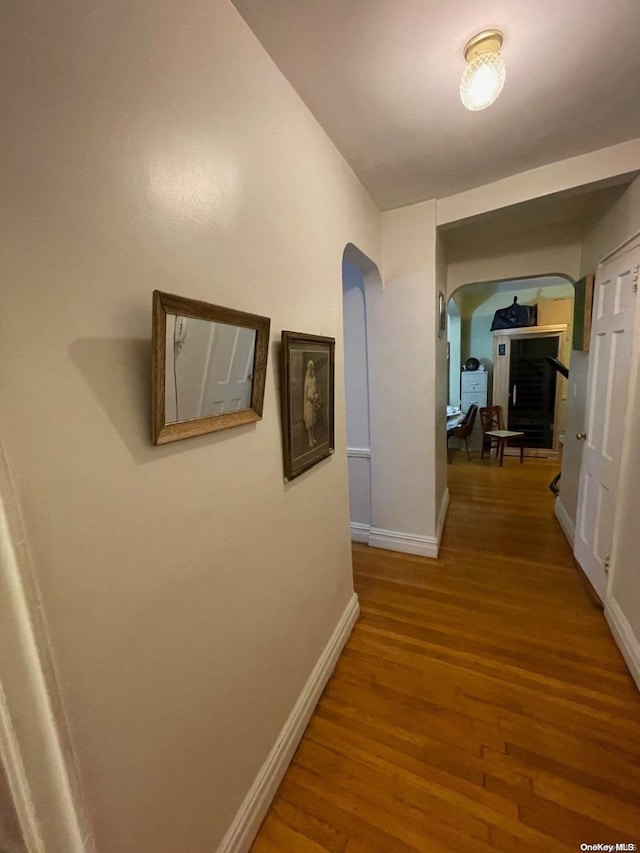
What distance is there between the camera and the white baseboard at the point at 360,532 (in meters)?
2.97

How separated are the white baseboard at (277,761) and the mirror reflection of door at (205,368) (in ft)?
4.15

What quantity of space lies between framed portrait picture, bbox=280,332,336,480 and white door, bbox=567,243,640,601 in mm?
1650

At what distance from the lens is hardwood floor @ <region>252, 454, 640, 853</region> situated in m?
1.11

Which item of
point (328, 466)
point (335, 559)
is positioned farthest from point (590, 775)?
point (328, 466)

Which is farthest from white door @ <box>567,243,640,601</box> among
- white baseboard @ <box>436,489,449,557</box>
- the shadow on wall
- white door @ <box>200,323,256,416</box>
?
the shadow on wall

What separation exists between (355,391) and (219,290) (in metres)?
2.02

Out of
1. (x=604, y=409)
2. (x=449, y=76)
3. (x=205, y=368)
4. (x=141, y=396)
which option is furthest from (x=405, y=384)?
(x=141, y=396)

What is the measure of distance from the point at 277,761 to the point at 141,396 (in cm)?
141

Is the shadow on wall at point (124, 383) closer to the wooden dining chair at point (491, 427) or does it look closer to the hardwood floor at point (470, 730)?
the hardwood floor at point (470, 730)

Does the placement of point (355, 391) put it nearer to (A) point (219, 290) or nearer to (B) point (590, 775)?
(A) point (219, 290)

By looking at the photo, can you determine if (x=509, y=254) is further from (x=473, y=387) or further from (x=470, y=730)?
(x=470, y=730)

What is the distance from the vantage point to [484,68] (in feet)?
3.70

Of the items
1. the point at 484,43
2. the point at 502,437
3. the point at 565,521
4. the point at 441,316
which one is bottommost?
the point at 565,521

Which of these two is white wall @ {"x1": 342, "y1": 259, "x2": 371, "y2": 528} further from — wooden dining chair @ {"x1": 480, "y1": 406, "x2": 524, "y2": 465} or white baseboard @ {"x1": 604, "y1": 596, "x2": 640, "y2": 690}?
wooden dining chair @ {"x1": 480, "y1": 406, "x2": 524, "y2": 465}
